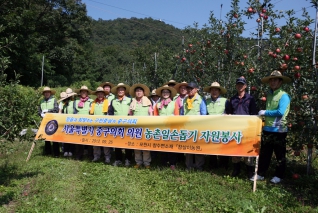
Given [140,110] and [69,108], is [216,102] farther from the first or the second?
[69,108]

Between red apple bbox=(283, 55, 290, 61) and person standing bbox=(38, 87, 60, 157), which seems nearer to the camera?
red apple bbox=(283, 55, 290, 61)

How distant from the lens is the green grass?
4332 mm

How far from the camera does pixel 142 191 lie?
16.6 ft

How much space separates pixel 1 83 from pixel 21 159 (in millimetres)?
3555

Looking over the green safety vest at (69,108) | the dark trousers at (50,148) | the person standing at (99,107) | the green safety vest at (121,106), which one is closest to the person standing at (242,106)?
the green safety vest at (121,106)

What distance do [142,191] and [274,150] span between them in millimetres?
2578

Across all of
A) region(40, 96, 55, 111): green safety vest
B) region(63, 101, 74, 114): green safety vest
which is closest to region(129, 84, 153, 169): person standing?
region(63, 101, 74, 114): green safety vest

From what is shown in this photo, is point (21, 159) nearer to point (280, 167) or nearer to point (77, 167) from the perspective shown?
point (77, 167)

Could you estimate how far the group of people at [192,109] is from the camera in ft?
16.9

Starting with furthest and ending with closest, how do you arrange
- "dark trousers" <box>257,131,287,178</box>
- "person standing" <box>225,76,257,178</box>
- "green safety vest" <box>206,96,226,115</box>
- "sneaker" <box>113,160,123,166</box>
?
"sneaker" <box>113,160,123,166</box> < "green safety vest" <box>206,96,226,115</box> < "person standing" <box>225,76,257,178</box> < "dark trousers" <box>257,131,287,178</box>

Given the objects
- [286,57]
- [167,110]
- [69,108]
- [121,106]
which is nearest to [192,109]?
[167,110]

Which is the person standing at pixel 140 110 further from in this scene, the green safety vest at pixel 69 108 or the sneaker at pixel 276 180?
the sneaker at pixel 276 180

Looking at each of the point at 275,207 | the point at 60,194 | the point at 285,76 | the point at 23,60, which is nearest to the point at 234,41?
the point at 285,76

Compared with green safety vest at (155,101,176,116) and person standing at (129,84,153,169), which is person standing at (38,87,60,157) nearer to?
person standing at (129,84,153,169)
